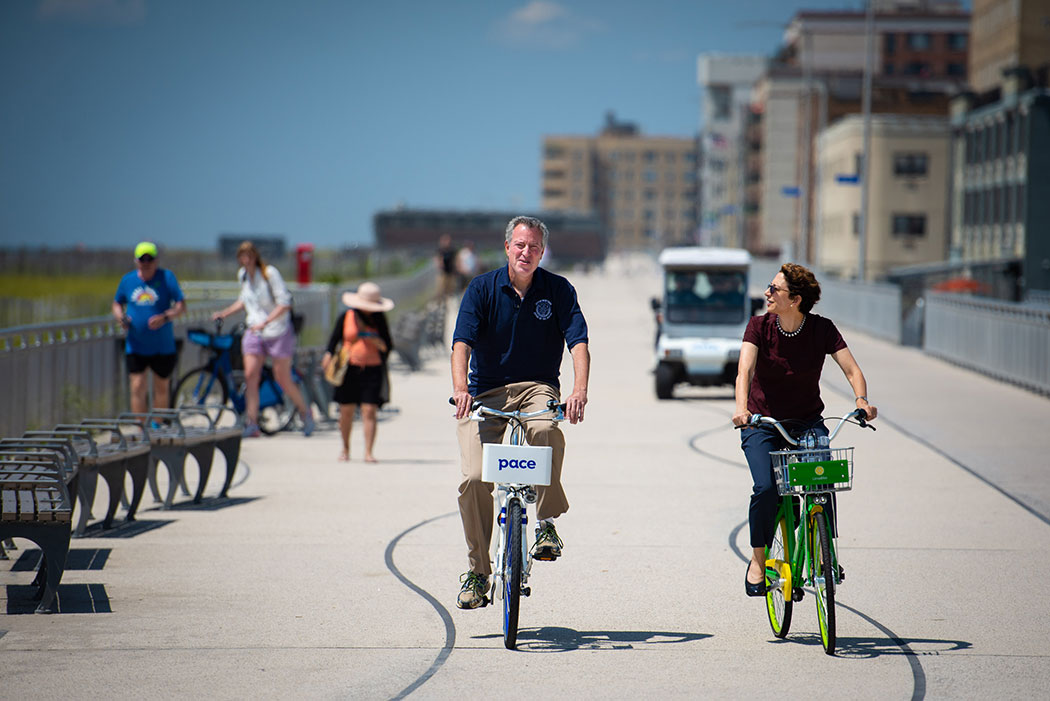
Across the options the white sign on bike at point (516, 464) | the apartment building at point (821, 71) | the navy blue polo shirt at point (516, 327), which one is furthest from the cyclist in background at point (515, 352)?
the apartment building at point (821, 71)

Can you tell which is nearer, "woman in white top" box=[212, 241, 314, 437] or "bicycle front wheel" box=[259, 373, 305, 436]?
"woman in white top" box=[212, 241, 314, 437]

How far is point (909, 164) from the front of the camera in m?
83.3

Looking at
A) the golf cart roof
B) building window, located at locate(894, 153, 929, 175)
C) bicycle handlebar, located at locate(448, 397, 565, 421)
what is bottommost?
bicycle handlebar, located at locate(448, 397, 565, 421)

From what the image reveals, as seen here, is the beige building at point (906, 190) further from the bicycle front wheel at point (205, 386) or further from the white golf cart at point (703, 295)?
the bicycle front wheel at point (205, 386)

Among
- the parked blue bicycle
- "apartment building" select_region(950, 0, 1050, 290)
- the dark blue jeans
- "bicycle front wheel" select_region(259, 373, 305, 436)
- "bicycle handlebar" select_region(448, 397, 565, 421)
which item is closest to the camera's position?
"bicycle handlebar" select_region(448, 397, 565, 421)

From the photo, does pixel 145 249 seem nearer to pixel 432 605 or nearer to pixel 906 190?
pixel 432 605

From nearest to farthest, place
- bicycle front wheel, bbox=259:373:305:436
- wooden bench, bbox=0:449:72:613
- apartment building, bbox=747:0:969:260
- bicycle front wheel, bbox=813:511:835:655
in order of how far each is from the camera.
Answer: bicycle front wheel, bbox=813:511:835:655, wooden bench, bbox=0:449:72:613, bicycle front wheel, bbox=259:373:305:436, apartment building, bbox=747:0:969:260

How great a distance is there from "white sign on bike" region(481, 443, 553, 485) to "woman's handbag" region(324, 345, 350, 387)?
7.00 m

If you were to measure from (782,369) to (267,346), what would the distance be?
29.2 ft

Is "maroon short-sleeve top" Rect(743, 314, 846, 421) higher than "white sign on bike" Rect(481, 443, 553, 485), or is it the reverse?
"maroon short-sleeve top" Rect(743, 314, 846, 421)

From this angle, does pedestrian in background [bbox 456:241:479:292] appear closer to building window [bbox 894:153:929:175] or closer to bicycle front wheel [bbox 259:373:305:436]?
bicycle front wheel [bbox 259:373:305:436]

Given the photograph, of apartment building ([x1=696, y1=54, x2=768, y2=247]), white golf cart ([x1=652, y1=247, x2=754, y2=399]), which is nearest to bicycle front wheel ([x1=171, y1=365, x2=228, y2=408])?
white golf cart ([x1=652, y1=247, x2=754, y2=399])

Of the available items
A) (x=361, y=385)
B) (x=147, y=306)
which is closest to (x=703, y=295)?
(x=361, y=385)

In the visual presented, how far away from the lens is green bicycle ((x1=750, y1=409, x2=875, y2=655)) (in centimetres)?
658
